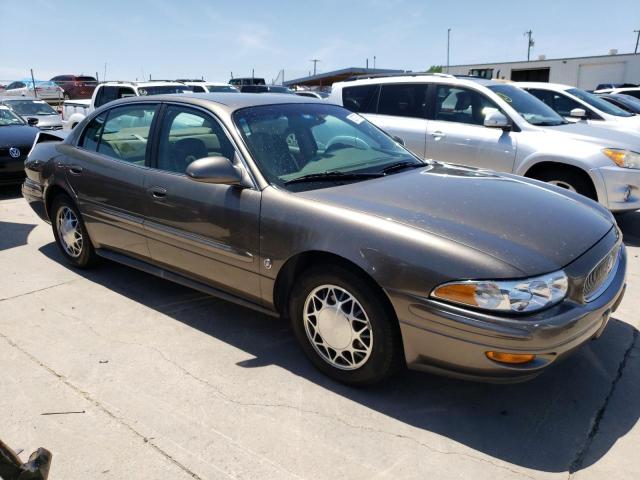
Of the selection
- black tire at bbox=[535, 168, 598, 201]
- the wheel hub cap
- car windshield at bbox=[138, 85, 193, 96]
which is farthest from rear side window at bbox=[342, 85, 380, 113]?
car windshield at bbox=[138, 85, 193, 96]

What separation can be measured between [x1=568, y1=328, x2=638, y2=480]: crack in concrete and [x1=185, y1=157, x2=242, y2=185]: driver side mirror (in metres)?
2.28

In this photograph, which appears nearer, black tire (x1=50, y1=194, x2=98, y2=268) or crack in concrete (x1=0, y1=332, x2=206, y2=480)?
crack in concrete (x1=0, y1=332, x2=206, y2=480)

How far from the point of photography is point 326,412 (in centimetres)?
286

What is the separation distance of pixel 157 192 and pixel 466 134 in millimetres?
4111

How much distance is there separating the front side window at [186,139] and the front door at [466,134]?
12.5ft

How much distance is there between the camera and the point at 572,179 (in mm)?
6004

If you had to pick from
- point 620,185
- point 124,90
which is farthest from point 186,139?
point 124,90

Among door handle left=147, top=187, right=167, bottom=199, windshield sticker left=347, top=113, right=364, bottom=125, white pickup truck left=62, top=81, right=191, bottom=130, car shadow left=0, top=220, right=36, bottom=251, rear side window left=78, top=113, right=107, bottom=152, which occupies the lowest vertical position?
car shadow left=0, top=220, right=36, bottom=251

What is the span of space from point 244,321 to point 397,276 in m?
1.64

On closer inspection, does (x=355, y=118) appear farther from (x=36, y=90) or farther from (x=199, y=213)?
(x=36, y=90)

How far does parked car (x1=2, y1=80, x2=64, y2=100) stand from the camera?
2756 cm

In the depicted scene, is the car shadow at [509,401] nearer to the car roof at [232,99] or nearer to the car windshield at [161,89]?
the car roof at [232,99]

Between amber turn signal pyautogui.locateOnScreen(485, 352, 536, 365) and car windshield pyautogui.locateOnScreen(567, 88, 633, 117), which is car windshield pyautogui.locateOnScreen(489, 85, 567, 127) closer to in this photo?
car windshield pyautogui.locateOnScreen(567, 88, 633, 117)

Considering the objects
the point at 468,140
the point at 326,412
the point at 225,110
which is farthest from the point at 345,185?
the point at 468,140
